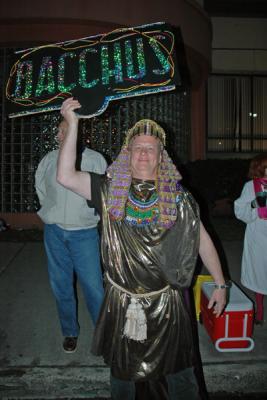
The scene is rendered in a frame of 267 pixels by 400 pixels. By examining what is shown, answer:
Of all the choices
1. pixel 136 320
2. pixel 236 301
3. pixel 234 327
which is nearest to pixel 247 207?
pixel 236 301

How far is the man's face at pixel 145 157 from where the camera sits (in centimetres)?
218

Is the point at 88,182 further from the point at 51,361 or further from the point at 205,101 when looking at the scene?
the point at 205,101

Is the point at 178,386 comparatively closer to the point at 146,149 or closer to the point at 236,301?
the point at 236,301

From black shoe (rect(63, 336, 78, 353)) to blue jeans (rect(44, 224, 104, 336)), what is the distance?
191mm

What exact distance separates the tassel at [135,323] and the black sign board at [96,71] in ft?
3.65

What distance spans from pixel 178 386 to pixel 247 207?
1987 mm

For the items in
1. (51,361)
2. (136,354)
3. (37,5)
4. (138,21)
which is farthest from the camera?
(138,21)

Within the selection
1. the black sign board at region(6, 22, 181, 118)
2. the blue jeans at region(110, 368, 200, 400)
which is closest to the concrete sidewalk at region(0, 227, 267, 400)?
the blue jeans at region(110, 368, 200, 400)

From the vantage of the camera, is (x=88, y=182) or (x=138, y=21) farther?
(x=138, y=21)

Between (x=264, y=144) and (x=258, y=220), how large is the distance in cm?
936

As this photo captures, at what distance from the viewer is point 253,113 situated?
488 inches

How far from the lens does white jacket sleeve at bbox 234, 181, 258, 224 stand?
374 centimetres

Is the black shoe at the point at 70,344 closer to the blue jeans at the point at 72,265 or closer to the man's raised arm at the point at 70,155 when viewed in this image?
the blue jeans at the point at 72,265

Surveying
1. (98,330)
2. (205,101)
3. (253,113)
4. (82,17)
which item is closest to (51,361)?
(98,330)
